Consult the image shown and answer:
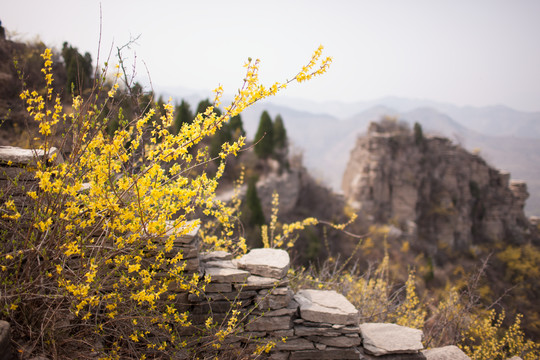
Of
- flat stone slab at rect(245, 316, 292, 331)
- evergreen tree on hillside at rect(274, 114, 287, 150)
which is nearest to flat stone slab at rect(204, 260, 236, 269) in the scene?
flat stone slab at rect(245, 316, 292, 331)

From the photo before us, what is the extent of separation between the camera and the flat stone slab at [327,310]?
3375 mm

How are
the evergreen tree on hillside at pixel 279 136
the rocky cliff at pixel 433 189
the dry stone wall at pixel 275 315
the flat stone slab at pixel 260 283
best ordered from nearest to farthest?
the dry stone wall at pixel 275 315 < the flat stone slab at pixel 260 283 < the evergreen tree on hillside at pixel 279 136 < the rocky cliff at pixel 433 189

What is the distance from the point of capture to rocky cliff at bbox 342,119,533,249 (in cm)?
2858

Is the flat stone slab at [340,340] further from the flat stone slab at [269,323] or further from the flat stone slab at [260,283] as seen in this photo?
the flat stone slab at [260,283]

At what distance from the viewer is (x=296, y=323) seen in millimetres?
3434

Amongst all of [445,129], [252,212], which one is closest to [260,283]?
[252,212]

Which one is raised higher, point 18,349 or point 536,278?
point 18,349

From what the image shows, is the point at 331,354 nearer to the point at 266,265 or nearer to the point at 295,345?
the point at 295,345

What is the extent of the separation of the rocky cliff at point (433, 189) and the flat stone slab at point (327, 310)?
2514 cm

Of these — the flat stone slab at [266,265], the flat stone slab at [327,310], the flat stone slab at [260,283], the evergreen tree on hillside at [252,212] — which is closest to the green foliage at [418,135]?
the evergreen tree on hillside at [252,212]

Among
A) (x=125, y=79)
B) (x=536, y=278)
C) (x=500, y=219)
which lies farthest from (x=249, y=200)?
(x=500, y=219)

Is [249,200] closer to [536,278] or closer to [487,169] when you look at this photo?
[536,278]

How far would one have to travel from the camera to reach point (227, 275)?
124 inches

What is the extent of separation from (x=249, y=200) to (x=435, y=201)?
2260 centimetres
